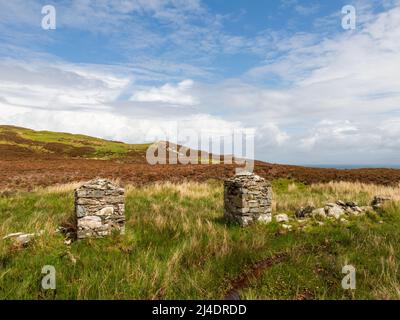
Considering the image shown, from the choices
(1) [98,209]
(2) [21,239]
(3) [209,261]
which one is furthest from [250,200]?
(2) [21,239]

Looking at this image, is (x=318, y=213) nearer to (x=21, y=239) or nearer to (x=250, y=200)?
(x=250, y=200)

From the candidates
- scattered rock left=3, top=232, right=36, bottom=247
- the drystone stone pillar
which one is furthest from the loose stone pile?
scattered rock left=3, top=232, right=36, bottom=247

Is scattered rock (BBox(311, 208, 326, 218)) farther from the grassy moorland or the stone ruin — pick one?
the stone ruin

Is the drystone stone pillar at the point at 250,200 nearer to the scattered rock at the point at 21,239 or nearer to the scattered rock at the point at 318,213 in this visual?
the scattered rock at the point at 318,213

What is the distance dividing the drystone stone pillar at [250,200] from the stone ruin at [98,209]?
3.56 m

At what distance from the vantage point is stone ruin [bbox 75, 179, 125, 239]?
7902mm

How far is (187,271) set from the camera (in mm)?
5672

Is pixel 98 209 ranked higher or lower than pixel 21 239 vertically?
higher

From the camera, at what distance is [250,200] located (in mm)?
9602

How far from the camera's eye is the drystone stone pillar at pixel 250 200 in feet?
31.2

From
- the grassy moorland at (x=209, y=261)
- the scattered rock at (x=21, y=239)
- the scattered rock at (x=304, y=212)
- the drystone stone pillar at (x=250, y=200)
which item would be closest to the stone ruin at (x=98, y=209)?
the grassy moorland at (x=209, y=261)

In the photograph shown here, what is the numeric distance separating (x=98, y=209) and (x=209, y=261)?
355cm
